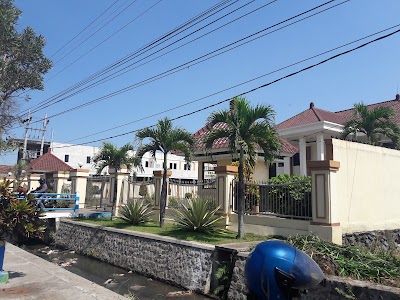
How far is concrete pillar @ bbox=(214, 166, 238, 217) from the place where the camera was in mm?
12438

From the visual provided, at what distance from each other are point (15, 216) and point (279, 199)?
7343 millimetres

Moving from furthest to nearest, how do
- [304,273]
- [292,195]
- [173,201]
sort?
1. [173,201]
2. [292,195]
3. [304,273]

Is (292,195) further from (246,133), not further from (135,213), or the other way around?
(135,213)

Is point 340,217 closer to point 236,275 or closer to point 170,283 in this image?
point 236,275

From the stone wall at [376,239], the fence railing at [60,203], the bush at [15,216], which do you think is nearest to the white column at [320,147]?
the stone wall at [376,239]

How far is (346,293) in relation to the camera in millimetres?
6305

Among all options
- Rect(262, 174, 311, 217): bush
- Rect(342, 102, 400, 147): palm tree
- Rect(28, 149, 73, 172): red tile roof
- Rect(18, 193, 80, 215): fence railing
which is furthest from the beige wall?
Rect(28, 149, 73, 172): red tile roof

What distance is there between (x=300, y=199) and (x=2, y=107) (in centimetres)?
1194

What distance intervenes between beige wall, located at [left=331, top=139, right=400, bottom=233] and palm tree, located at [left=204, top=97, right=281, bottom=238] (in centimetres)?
185

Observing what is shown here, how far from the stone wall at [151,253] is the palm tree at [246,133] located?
1686 mm

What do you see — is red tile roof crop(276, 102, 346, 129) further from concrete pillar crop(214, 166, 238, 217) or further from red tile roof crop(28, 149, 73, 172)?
red tile roof crop(28, 149, 73, 172)

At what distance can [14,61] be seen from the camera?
13.5m

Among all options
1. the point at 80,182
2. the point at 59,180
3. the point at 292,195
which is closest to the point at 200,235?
the point at 292,195

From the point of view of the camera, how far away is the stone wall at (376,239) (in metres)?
10.4
